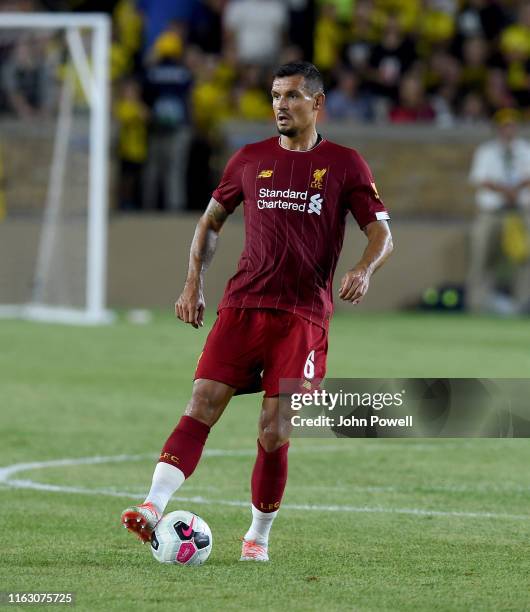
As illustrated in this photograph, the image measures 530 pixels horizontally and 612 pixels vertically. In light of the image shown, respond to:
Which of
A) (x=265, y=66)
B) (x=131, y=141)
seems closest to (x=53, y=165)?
(x=131, y=141)

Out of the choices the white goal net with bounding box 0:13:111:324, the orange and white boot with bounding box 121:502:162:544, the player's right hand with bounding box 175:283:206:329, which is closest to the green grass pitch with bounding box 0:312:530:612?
the orange and white boot with bounding box 121:502:162:544

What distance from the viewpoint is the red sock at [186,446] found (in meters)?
6.25

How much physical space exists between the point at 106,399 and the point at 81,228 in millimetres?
6883

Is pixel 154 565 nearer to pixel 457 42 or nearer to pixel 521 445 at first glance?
pixel 521 445

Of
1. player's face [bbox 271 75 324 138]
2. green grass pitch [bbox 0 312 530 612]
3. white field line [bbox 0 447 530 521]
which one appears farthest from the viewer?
white field line [bbox 0 447 530 521]

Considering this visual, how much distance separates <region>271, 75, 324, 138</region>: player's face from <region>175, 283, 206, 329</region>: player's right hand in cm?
76

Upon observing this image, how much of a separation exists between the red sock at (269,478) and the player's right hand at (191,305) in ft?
1.96

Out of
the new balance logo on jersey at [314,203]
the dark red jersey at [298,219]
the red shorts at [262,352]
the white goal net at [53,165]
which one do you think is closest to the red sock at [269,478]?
the red shorts at [262,352]

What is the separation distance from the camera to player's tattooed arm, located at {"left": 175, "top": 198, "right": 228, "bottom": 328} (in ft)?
21.2

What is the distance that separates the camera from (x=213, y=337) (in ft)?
21.0

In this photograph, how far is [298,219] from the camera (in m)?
6.41

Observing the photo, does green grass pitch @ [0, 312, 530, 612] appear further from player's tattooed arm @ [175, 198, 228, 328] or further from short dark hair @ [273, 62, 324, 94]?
short dark hair @ [273, 62, 324, 94]

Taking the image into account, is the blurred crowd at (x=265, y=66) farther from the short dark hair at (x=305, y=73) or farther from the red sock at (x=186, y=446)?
the red sock at (x=186, y=446)

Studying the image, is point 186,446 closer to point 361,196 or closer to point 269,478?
point 269,478
